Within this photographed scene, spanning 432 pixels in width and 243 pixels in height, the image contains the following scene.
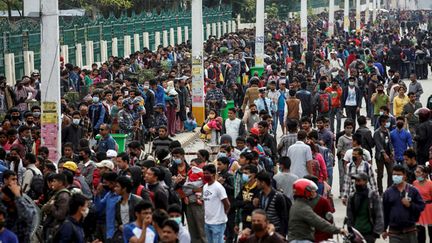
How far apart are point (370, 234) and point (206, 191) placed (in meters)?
1.88

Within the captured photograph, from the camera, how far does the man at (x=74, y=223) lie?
12.4 m

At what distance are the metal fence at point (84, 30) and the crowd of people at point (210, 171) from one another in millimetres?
3292

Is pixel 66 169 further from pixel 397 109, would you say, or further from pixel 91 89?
pixel 91 89

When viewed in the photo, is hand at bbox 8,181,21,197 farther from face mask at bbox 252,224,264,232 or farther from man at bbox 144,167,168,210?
face mask at bbox 252,224,264,232

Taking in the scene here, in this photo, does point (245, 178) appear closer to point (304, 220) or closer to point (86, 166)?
point (86, 166)

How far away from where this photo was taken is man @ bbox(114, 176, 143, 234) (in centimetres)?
1346

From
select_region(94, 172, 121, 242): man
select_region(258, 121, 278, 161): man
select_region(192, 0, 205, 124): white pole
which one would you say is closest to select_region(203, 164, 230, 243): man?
select_region(94, 172, 121, 242): man

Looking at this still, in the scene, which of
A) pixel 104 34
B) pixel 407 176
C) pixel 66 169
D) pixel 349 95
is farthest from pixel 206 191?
pixel 104 34

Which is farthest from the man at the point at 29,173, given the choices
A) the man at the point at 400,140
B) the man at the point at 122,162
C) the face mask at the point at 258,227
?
the man at the point at 400,140

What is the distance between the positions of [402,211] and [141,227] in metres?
3.81

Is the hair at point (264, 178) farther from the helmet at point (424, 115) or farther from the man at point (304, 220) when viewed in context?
the helmet at point (424, 115)

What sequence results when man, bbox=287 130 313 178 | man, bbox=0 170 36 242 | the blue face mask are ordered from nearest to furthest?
man, bbox=0 170 36 242, the blue face mask, man, bbox=287 130 313 178

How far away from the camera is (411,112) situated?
23.3m

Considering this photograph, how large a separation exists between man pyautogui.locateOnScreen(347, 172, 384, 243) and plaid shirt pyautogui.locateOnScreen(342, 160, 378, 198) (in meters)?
0.99
